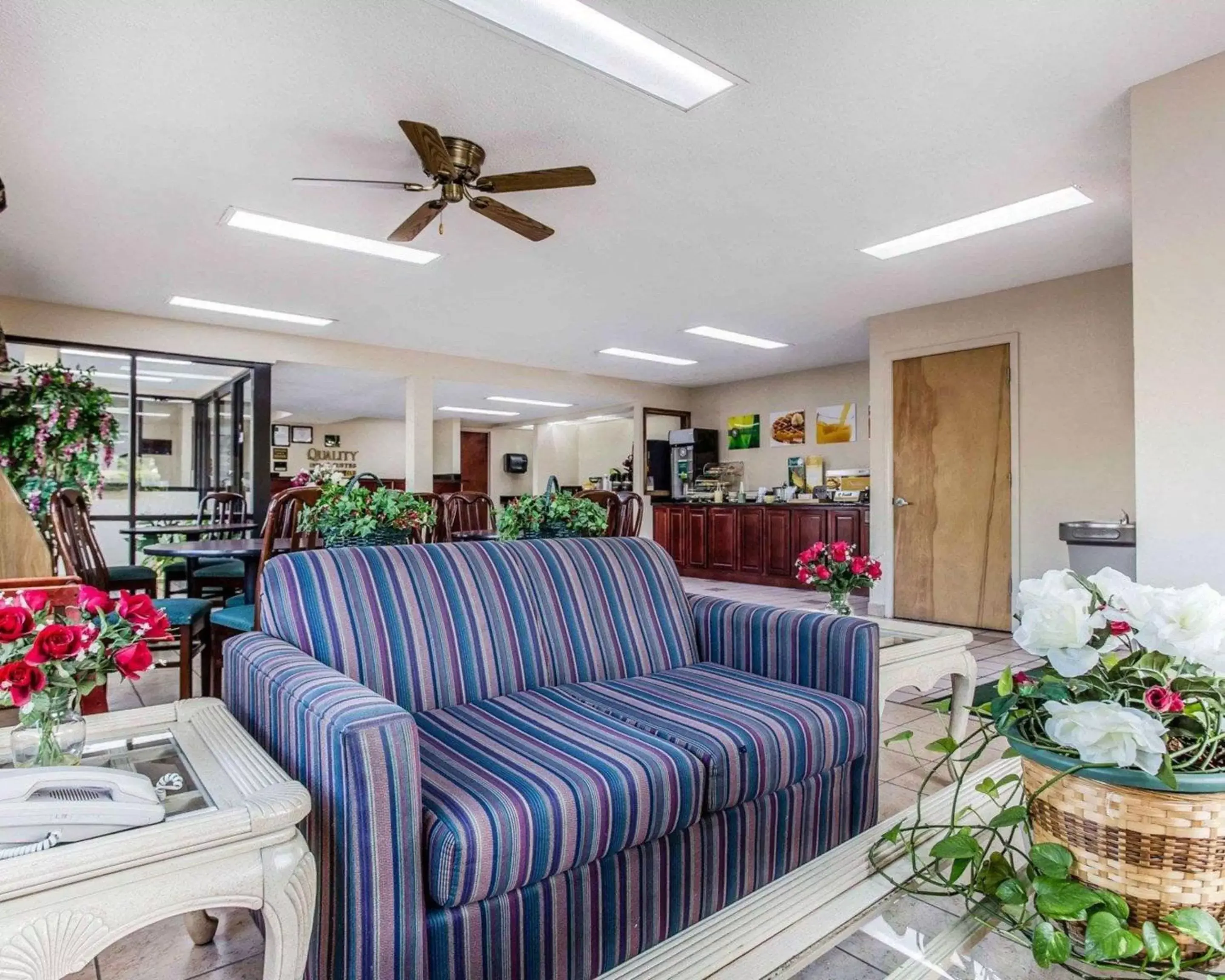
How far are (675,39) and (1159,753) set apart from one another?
2408 millimetres

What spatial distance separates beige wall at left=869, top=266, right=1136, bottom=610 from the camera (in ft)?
15.5

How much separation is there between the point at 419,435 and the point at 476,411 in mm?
4386

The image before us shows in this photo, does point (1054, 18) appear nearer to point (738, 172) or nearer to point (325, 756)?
point (738, 172)

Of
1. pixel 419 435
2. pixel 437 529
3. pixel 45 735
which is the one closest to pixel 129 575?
pixel 437 529

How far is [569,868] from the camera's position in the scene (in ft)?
4.40

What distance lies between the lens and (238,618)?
9.90ft

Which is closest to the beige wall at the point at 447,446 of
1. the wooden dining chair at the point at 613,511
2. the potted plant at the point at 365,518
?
the wooden dining chair at the point at 613,511

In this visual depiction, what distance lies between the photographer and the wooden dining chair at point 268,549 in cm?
302

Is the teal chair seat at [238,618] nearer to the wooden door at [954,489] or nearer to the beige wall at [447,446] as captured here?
the wooden door at [954,489]

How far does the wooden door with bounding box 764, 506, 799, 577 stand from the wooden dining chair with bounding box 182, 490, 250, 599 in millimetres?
5418

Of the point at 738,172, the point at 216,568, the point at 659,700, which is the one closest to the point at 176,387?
the point at 216,568

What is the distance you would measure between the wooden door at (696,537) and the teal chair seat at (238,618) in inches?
253

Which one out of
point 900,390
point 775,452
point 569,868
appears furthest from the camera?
point 775,452

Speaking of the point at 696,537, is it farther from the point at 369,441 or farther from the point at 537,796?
the point at 537,796
